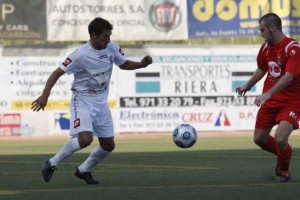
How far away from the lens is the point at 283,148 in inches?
469

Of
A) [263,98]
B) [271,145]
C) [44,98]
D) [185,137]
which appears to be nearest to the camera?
[263,98]

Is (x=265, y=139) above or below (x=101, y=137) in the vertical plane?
below

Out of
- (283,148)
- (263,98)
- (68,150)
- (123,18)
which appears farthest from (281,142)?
(123,18)

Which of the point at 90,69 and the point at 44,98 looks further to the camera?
the point at 90,69

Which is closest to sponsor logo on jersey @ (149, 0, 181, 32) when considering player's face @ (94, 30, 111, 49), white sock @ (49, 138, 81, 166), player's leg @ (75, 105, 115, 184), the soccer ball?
the soccer ball

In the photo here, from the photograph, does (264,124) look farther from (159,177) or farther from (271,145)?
(159,177)

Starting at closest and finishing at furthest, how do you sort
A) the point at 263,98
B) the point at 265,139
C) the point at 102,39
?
1. the point at 263,98
2. the point at 102,39
3. the point at 265,139

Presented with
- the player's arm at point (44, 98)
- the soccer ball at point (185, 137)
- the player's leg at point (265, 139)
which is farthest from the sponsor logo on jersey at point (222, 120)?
Answer: the player's arm at point (44, 98)

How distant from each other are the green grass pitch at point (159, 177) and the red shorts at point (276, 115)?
2.31 feet

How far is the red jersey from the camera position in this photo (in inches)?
462

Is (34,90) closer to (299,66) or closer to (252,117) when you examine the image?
(252,117)

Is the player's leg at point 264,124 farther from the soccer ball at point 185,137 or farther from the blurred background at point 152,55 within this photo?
the blurred background at point 152,55

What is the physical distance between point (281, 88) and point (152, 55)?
18.1 m

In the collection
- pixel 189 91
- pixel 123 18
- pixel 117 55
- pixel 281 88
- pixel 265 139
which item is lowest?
pixel 265 139
